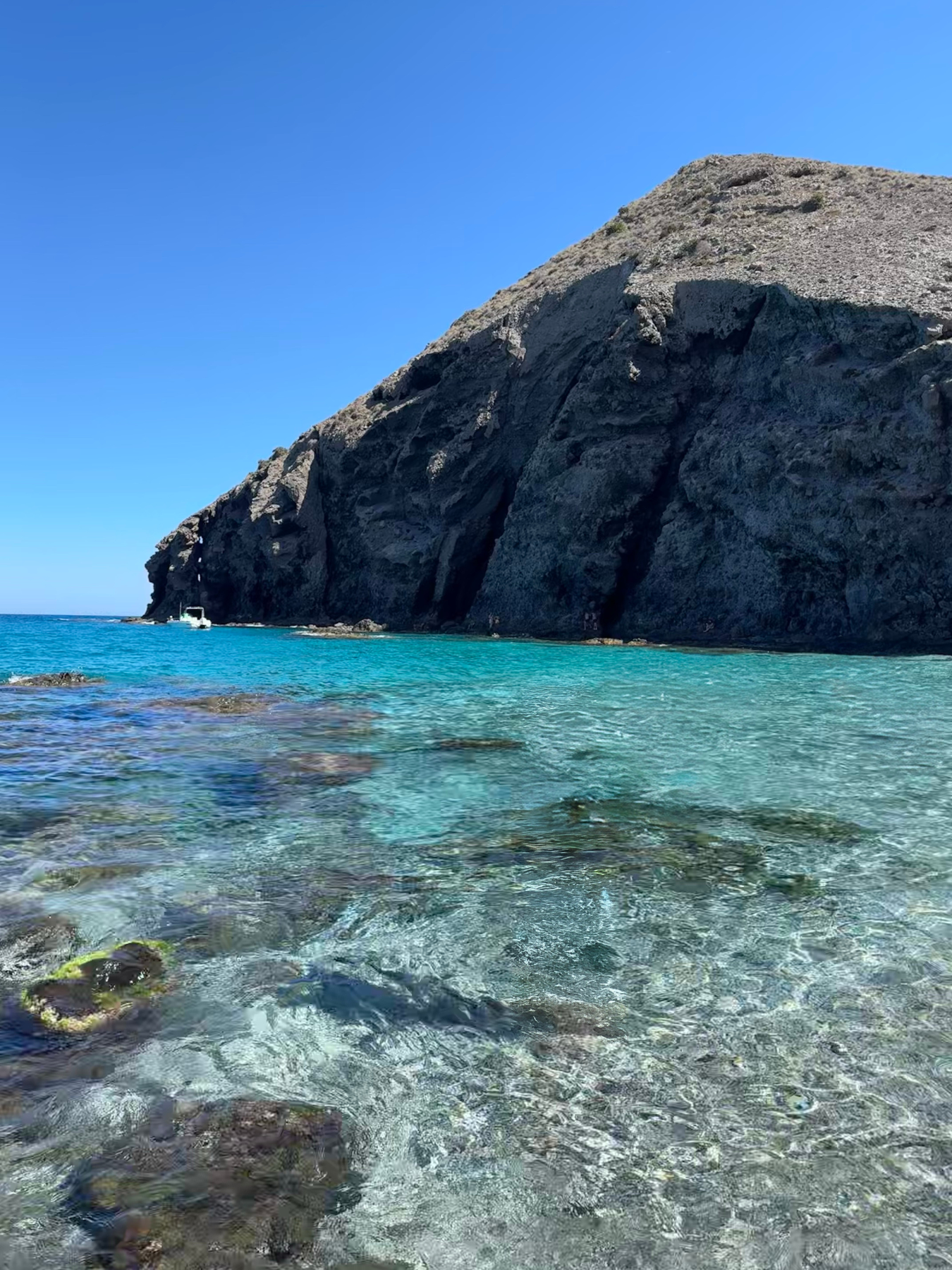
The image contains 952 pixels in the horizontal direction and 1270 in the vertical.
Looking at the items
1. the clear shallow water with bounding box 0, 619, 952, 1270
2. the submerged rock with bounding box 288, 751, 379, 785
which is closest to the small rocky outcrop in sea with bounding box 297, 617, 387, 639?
the submerged rock with bounding box 288, 751, 379, 785

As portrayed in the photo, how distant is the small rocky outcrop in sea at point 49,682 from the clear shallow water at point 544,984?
13402 millimetres

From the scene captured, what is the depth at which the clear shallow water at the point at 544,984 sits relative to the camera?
130 inches

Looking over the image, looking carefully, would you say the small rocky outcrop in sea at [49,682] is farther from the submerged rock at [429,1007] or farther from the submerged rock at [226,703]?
the submerged rock at [429,1007]

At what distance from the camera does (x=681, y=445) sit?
53.7 metres

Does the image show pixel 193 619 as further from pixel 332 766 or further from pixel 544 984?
pixel 544 984

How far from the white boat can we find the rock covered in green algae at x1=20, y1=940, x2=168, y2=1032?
76.5 meters

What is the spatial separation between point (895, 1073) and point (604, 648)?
40.7 m

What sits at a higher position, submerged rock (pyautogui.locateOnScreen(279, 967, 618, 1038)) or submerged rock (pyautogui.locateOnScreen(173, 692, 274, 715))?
submerged rock (pyautogui.locateOnScreen(173, 692, 274, 715))

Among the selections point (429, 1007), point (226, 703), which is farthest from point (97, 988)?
point (226, 703)

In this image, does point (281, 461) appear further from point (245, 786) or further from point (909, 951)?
point (909, 951)

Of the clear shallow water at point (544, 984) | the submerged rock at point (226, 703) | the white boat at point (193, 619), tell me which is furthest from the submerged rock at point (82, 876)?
the white boat at point (193, 619)

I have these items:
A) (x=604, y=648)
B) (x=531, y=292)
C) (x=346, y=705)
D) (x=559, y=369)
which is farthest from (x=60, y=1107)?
(x=531, y=292)

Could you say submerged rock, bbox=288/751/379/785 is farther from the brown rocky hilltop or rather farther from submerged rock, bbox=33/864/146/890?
the brown rocky hilltop

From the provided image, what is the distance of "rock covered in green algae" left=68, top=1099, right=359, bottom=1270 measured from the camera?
3037 millimetres
